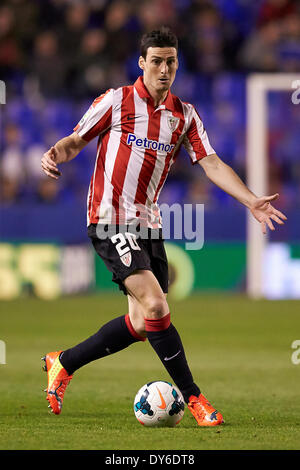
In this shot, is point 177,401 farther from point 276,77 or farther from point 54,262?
point 276,77

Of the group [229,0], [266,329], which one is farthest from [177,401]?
[229,0]

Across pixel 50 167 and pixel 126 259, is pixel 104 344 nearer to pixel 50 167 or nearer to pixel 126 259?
pixel 126 259

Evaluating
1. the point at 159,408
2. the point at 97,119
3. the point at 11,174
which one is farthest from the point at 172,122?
the point at 11,174

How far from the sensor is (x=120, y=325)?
5.51 meters

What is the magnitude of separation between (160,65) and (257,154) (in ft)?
27.5

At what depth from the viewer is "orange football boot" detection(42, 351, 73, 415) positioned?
5.52 m

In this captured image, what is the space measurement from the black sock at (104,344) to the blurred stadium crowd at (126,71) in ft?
27.4

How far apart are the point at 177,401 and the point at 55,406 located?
2.64 ft

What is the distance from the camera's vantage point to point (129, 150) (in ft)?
17.7

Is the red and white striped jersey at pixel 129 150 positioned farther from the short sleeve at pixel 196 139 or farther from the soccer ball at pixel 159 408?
the soccer ball at pixel 159 408

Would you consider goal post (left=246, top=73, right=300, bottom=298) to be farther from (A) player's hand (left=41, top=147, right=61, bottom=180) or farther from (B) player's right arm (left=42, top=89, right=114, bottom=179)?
(A) player's hand (left=41, top=147, right=61, bottom=180)

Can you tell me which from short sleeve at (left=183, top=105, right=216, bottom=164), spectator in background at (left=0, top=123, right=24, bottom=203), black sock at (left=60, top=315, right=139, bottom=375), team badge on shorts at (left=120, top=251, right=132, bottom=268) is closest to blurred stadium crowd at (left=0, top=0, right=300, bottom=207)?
spectator in background at (left=0, top=123, right=24, bottom=203)

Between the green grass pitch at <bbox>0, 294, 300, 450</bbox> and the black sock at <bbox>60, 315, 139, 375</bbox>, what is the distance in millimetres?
317

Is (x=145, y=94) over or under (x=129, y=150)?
over
